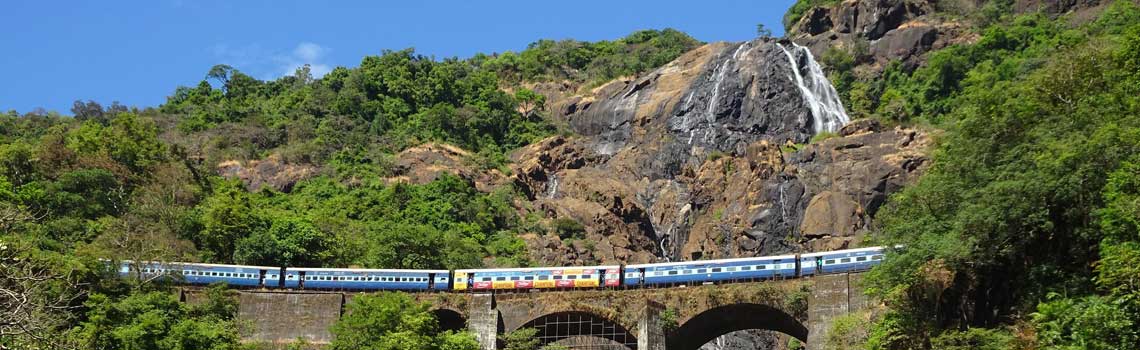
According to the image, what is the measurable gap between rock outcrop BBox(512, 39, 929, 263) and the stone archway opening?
1751cm

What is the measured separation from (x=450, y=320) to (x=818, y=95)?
47.4 metres

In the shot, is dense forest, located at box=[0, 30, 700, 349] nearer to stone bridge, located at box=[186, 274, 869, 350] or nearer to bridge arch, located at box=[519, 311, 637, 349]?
stone bridge, located at box=[186, 274, 869, 350]

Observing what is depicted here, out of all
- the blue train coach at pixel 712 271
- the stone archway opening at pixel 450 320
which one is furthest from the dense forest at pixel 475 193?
the blue train coach at pixel 712 271

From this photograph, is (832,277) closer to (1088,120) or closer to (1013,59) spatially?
(1088,120)

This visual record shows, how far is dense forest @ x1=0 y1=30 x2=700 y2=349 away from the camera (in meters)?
50.8

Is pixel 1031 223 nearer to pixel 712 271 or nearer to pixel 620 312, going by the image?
pixel 712 271

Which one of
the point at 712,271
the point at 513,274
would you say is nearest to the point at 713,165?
the point at 513,274

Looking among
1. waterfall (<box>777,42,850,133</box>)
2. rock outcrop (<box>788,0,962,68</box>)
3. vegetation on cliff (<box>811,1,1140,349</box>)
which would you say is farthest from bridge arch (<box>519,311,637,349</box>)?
rock outcrop (<box>788,0,962,68</box>)

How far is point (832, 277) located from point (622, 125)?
1938 inches

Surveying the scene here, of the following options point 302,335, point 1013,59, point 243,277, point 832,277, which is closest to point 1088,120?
point 832,277

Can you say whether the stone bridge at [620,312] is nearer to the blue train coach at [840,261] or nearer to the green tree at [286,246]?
the blue train coach at [840,261]

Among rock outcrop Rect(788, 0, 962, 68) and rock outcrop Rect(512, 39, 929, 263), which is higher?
rock outcrop Rect(788, 0, 962, 68)

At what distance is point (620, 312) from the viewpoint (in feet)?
177

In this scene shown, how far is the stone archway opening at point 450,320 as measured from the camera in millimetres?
56741
